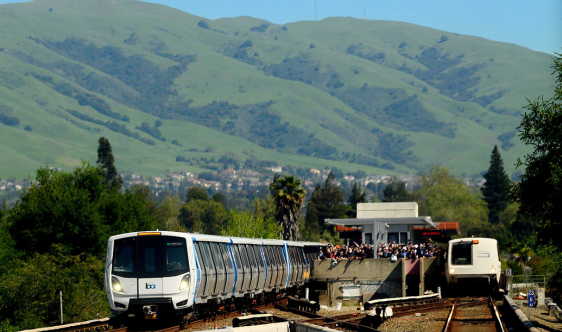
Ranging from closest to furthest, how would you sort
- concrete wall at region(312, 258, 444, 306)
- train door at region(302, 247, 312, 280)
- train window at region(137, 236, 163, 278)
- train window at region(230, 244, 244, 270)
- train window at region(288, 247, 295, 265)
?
train window at region(137, 236, 163, 278) → train window at region(230, 244, 244, 270) → train window at region(288, 247, 295, 265) → concrete wall at region(312, 258, 444, 306) → train door at region(302, 247, 312, 280)

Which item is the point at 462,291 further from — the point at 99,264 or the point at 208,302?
the point at 99,264

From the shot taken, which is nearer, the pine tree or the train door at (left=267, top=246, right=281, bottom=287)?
the train door at (left=267, top=246, right=281, bottom=287)

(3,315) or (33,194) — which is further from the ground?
(33,194)

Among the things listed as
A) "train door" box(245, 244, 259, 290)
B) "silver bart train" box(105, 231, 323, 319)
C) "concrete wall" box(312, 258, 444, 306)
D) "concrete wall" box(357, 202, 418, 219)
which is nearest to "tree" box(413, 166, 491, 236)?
"concrete wall" box(357, 202, 418, 219)

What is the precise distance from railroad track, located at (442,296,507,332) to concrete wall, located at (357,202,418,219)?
47.7 m

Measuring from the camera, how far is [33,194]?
6228 cm

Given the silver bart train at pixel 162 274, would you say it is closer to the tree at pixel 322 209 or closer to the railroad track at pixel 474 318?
the railroad track at pixel 474 318

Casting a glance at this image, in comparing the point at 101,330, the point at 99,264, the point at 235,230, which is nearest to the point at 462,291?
the point at 101,330

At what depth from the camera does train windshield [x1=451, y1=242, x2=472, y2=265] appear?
40375mm

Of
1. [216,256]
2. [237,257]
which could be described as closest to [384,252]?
[237,257]

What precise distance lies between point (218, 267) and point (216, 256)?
17.3 inches

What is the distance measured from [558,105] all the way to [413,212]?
5717 centimetres

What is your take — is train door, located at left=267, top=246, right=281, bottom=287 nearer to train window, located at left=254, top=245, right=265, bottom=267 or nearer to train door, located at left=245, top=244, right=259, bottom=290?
train window, located at left=254, top=245, right=265, bottom=267

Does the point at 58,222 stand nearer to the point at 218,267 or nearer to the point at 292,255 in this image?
the point at 292,255
